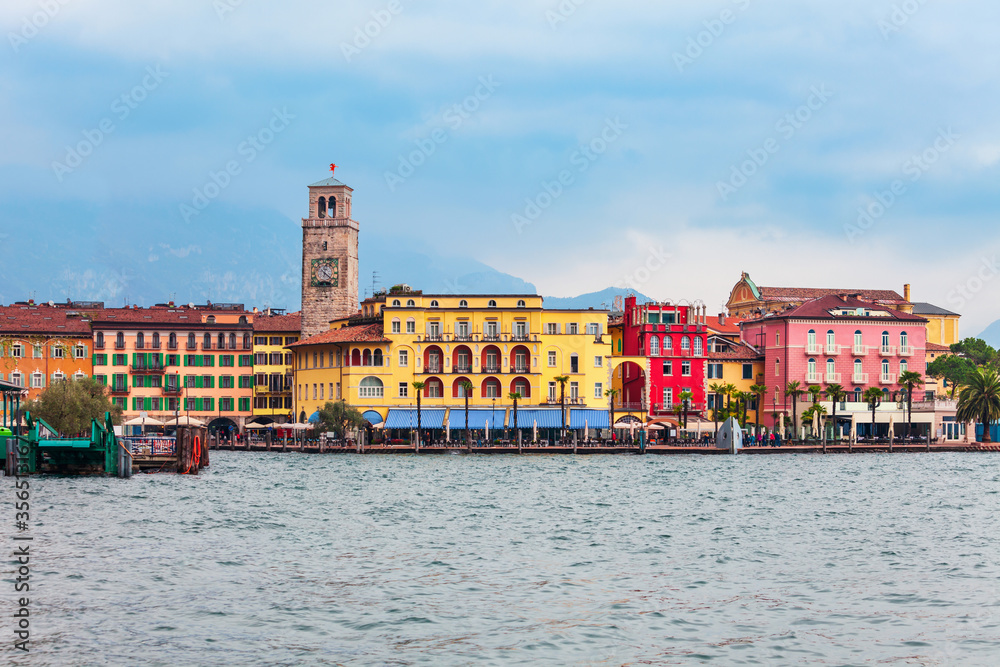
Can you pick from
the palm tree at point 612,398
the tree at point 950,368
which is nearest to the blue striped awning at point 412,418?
the palm tree at point 612,398

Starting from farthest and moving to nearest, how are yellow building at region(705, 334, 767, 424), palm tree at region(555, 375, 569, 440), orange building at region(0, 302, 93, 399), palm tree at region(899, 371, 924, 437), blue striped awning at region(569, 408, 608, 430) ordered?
yellow building at region(705, 334, 767, 424), orange building at region(0, 302, 93, 399), palm tree at region(899, 371, 924, 437), blue striped awning at region(569, 408, 608, 430), palm tree at region(555, 375, 569, 440)

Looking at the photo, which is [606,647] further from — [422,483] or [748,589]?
[422,483]

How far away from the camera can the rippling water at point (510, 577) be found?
20.3 meters

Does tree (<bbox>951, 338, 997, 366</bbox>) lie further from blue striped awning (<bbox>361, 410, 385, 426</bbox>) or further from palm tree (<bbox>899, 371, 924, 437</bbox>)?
blue striped awning (<bbox>361, 410, 385, 426</bbox>)

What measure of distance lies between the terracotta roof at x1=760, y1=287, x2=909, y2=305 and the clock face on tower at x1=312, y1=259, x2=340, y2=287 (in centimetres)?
4445

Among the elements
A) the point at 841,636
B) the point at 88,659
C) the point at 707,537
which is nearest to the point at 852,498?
the point at 707,537

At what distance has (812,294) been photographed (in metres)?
129

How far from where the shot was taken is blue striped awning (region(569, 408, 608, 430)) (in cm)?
9925

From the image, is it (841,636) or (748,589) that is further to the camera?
(748,589)

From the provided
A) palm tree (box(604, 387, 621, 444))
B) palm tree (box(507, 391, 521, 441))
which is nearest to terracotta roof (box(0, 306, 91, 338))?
palm tree (box(507, 391, 521, 441))

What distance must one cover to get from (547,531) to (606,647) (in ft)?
53.2

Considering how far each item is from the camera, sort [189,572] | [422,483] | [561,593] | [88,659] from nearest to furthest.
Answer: [88,659], [561,593], [189,572], [422,483]

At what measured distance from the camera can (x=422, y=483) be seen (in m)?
59.3

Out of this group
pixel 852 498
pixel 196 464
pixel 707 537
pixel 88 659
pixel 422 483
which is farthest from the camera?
pixel 196 464
